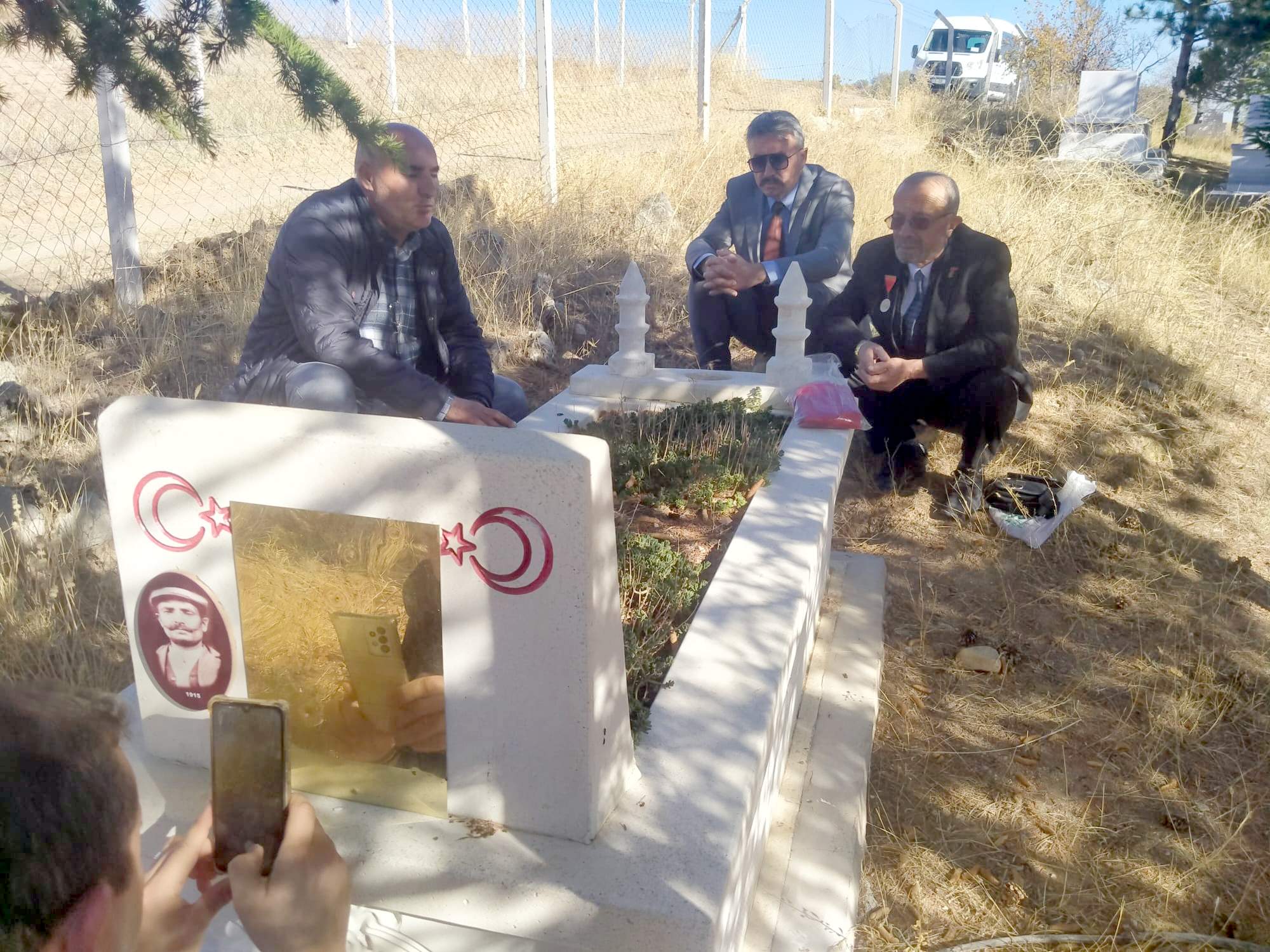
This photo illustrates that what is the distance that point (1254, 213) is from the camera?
9.66 m

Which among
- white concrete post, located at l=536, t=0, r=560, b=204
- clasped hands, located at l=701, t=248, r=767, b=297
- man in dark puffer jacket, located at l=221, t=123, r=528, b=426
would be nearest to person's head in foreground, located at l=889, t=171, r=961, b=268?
clasped hands, located at l=701, t=248, r=767, b=297

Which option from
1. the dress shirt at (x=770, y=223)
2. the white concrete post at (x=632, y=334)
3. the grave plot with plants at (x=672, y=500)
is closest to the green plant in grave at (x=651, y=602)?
the grave plot with plants at (x=672, y=500)

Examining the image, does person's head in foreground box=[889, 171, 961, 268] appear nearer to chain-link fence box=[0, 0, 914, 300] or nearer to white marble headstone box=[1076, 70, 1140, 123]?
chain-link fence box=[0, 0, 914, 300]

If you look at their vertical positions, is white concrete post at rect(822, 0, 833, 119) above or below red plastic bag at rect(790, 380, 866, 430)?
above

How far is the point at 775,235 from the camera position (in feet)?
17.9

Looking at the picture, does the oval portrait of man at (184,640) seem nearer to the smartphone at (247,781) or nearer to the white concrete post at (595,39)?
the smartphone at (247,781)

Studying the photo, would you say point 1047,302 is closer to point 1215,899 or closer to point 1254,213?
point 1254,213

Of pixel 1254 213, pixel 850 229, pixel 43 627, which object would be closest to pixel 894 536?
pixel 850 229

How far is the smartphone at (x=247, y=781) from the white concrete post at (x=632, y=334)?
3.43 metres

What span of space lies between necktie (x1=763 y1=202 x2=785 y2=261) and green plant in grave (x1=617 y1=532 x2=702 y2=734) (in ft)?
8.75

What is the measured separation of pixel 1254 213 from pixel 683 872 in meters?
10.2

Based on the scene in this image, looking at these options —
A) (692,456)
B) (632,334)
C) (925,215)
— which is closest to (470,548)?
(692,456)

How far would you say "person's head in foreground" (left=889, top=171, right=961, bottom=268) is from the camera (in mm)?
4336

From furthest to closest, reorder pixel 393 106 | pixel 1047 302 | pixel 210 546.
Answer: pixel 393 106, pixel 1047 302, pixel 210 546
